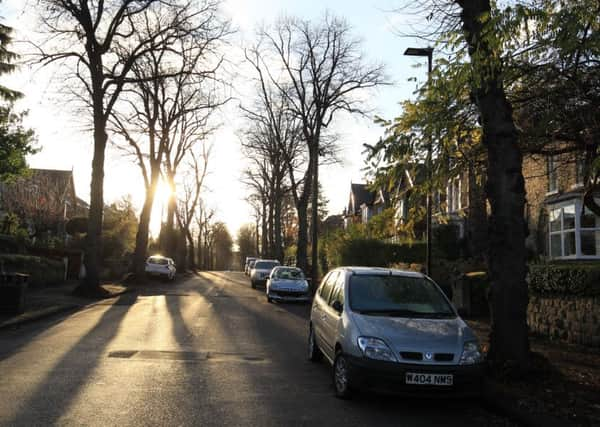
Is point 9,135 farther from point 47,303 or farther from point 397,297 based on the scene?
point 397,297

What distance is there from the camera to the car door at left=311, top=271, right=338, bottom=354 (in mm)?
9172

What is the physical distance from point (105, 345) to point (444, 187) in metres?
7.14

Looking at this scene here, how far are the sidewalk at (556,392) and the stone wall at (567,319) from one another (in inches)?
57.2

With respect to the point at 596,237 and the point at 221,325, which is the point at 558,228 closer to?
the point at 596,237

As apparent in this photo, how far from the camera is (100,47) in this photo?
22.7 metres

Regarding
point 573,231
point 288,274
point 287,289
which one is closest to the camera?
point 573,231

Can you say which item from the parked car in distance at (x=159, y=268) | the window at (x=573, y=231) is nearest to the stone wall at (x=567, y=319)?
the window at (x=573, y=231)

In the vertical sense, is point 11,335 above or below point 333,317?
below

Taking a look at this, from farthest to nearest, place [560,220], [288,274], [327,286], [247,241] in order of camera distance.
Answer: [247,241], [288,274], [560,220], [327,286]

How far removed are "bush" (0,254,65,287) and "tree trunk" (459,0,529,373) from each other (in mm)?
17262

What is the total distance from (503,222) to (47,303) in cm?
1441

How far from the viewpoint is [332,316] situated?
8.30 meters

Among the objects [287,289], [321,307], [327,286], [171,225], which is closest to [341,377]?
[321,307]

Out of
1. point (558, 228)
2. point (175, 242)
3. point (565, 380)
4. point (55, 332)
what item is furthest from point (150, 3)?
point (175, 242)
